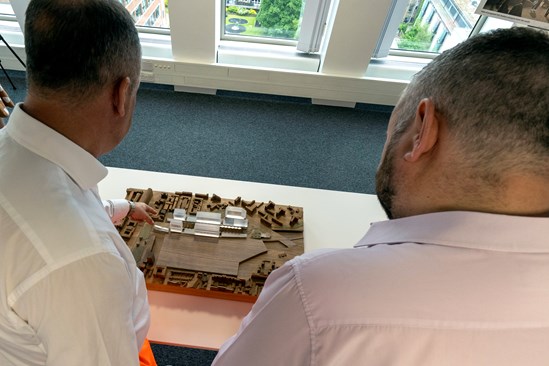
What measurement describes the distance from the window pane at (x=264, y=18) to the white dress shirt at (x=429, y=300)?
11.6ft

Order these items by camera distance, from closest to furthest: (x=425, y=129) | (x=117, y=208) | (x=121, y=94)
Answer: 1. (x=425, y=129)
2. (x=121, y=94)
3. (x=117, y=208)

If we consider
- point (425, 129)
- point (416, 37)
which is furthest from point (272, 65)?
point (425, 129)

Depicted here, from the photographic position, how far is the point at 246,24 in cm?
373

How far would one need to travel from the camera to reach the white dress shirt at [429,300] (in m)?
0.51

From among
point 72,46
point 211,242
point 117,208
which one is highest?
point 72,46

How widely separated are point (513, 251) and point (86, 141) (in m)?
0.96

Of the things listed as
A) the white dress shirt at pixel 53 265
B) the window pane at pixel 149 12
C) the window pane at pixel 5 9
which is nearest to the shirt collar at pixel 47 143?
the white dress shirt at pixel 53 265

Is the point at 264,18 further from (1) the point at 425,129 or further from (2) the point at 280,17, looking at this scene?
(1) the point at 425,129

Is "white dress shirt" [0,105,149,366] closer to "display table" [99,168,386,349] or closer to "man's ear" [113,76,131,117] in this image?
"man's ear" [113,76,131,117]

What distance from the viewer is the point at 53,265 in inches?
26.3

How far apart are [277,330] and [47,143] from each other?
67 cm

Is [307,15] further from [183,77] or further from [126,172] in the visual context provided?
[126,172]

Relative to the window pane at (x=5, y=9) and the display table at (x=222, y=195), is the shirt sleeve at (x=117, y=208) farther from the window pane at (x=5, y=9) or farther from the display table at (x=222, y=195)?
the window pane at (x=5, y=9)

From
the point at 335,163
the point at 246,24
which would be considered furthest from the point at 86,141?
the point at 246,24
